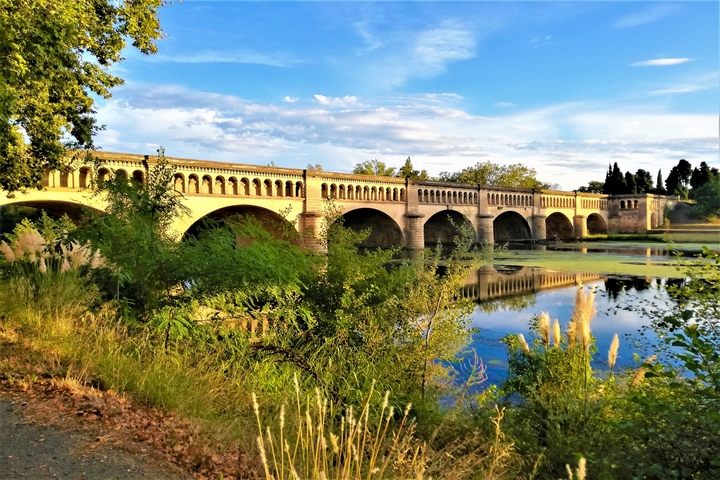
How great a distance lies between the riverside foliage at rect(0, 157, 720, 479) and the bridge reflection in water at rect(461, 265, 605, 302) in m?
13.9

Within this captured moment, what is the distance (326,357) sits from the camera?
727 cm

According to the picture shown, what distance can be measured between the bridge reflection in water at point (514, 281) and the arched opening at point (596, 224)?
46375mm

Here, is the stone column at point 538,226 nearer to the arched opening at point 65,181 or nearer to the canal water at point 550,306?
the canal water at point 550,306

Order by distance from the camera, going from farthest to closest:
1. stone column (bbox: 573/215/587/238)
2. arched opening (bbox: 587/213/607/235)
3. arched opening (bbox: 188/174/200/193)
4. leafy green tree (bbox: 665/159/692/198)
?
leafy green tree (bbox: 665/159/692/198), arched opening (bbox: 587/213/607/235), stone column (bbox: 573/215/587/238), arched opening (bbox: 188/174/200/193)

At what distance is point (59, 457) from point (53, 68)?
6374 millimetres

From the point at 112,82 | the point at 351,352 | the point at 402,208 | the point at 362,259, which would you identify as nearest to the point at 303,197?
the point at 402,208

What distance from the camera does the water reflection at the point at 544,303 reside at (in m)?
12.0

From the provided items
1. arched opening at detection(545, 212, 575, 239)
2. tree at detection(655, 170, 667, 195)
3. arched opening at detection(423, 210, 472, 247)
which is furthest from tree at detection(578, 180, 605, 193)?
arched opening at detection(423, 210, 472, 247)

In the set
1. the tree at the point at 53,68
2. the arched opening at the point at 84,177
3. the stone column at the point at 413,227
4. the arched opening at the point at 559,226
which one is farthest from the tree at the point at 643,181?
the tree at the point at 53,68

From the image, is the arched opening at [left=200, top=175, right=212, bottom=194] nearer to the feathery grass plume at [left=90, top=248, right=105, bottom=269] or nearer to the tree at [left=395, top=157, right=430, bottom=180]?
the feathery grass plume at [left=90, top=248, right=105, bottom=269]

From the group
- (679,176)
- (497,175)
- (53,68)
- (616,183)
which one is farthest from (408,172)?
(53,68)

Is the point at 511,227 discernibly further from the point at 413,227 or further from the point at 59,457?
the point at 59,457

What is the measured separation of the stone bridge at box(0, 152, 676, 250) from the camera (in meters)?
25.1

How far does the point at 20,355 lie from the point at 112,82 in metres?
8.56
